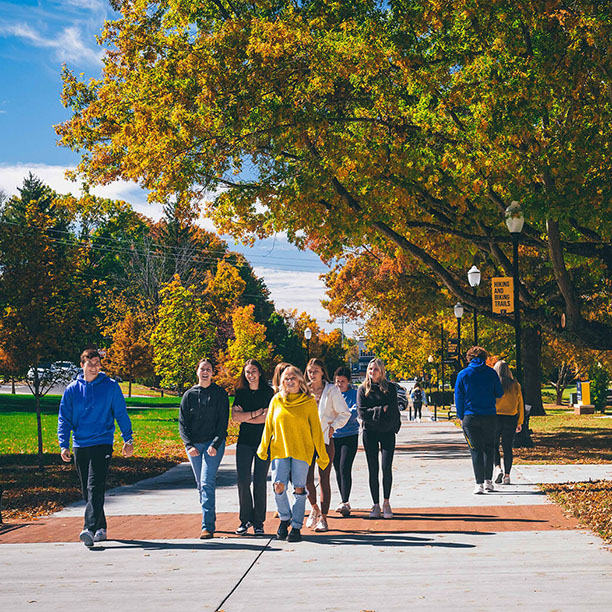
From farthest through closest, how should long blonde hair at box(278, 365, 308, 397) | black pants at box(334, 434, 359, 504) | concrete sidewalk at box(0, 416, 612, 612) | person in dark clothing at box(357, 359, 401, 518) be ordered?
1. black pants at box(334, 434, 359, 504)
2. person in dark clothing at box(357, 359, 401, 518)
3. long blonde hair at box(278, 365, 308, 397)
4. concrete sidewalk at box(0, 416, 612, 612)

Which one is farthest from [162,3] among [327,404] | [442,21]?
[327,404]

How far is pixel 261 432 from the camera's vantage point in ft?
29.5

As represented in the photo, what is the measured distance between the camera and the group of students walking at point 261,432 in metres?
8.27

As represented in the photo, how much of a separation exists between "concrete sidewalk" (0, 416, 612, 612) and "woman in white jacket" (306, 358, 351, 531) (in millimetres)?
214

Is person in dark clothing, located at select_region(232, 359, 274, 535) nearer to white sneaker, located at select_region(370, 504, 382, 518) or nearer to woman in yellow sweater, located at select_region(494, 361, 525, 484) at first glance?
white sneaker, located at select_region(370, 504, 382, 518)

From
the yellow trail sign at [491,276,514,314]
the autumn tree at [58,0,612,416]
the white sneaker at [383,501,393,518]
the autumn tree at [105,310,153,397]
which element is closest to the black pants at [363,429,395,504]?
the white sneaker at [383,501,393,518]

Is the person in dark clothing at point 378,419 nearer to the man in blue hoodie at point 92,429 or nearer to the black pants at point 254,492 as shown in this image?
the black pants at point 254,492

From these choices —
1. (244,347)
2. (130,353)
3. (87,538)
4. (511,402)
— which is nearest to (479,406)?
(511,402)

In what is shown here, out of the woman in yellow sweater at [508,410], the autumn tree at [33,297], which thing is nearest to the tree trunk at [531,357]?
the woman in yellow sweater at [508,410]

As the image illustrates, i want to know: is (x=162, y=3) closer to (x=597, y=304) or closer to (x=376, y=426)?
(x=376, y=426)

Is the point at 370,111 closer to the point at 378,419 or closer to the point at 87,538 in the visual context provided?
the point at 378,419

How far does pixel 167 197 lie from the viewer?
16.6 m

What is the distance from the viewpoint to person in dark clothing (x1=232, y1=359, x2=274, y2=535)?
8.77 m

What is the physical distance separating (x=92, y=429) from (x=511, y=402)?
255 inches
